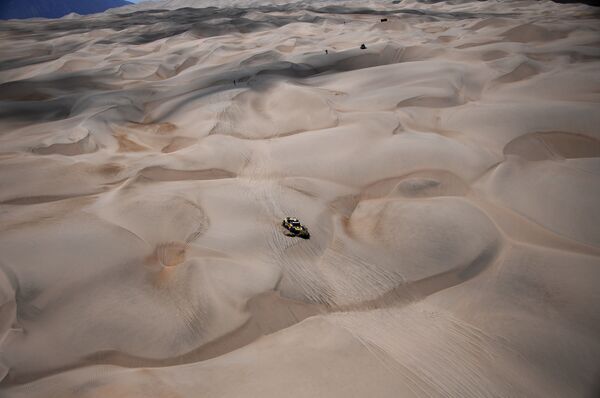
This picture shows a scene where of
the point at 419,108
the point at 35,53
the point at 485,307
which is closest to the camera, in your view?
the point at 485,307

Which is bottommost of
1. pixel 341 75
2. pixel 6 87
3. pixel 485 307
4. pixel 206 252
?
pixel 485 307

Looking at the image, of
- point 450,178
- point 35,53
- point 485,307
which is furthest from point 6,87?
point 485,307

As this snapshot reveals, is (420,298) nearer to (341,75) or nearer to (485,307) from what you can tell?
(485,307)

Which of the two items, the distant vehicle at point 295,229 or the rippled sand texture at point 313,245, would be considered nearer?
the rippled sand texture at point 313,245

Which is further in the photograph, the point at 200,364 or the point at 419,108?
the point at 419,108

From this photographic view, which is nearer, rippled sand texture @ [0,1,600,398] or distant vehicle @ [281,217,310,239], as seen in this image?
rippled sand texture @ [0,1,600,398]

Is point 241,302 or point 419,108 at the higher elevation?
point 419,108

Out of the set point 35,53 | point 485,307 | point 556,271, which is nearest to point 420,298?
point 485,307

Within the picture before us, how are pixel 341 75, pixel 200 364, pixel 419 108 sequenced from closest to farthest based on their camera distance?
pixel 200 364 < pixel 419 108 < pixel 341 75
